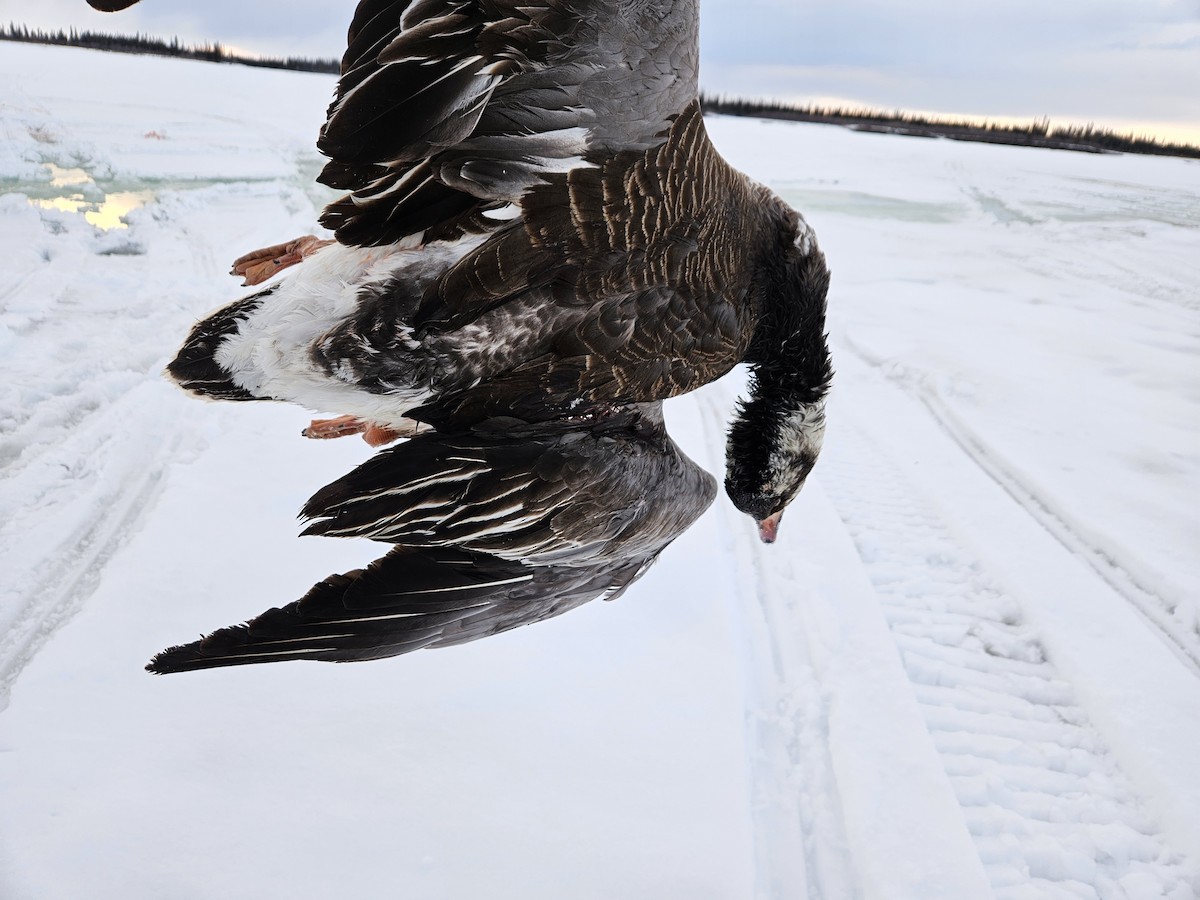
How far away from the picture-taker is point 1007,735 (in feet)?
9.32

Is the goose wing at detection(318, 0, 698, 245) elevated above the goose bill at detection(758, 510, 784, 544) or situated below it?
above

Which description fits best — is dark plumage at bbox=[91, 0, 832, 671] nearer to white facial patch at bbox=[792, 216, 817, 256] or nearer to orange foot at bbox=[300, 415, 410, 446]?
white facial patch at bbox=[792, 216, 817, 256]

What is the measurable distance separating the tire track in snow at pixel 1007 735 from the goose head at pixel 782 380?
846 mm

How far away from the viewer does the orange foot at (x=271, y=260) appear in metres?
2.82

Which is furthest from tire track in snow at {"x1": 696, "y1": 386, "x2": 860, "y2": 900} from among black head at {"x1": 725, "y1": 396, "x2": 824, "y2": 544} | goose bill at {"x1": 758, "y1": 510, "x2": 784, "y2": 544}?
black head at {"x1": 725, "y1": 396, "x2": 824, "y2": 544}

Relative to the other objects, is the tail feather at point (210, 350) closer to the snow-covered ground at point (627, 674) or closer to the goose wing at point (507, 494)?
the goose wing at point (507, 494)

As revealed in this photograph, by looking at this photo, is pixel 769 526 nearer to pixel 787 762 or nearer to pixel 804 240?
pixel 787 762

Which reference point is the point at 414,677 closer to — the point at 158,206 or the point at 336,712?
the point at 336,712

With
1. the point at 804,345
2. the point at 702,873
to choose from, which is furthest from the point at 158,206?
the point at 702,873

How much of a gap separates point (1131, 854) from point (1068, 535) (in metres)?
2.01

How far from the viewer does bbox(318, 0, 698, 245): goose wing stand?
1735mm

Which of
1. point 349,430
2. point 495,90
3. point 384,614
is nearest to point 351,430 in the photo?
point 349,430

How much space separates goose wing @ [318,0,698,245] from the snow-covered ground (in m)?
1.70

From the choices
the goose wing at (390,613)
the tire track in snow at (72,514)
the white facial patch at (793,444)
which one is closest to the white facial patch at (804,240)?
the white facial patch at (793,444)
